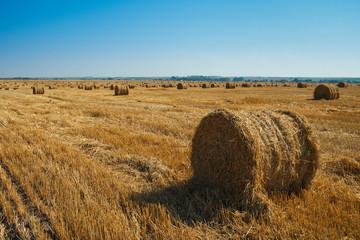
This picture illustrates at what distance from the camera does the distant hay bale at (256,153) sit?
4227mm

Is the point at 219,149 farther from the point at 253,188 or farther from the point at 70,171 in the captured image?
the point at 70,171

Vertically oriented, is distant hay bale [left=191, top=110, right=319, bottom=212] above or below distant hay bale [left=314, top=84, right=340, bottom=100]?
below

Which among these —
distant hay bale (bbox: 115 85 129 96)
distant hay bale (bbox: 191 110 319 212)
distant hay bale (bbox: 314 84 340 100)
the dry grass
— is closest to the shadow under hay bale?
the dry grass

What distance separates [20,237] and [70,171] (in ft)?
6.98

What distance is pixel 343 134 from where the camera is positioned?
32.0 ft

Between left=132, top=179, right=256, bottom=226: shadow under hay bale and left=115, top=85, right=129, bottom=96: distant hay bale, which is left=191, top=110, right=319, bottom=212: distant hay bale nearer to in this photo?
left=132, top=179, right=256, bottom=226: shadow under hay bale

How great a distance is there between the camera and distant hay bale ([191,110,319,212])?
4.23 meters

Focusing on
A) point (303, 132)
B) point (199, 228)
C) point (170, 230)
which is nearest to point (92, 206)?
point (170, 230)

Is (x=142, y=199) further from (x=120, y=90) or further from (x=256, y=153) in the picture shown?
(x=120, y=90)

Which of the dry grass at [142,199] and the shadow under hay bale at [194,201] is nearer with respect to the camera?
the dry grass at [142,199]

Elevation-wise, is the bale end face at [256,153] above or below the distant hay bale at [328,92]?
below

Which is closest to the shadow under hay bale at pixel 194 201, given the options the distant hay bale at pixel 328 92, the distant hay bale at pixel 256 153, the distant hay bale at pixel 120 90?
the distant hay bale at pixel 256 153

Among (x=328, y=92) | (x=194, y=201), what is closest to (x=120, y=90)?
(x=328, y=92)

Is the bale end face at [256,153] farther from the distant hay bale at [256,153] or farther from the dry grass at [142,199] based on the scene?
the dry grass at [142,199]
